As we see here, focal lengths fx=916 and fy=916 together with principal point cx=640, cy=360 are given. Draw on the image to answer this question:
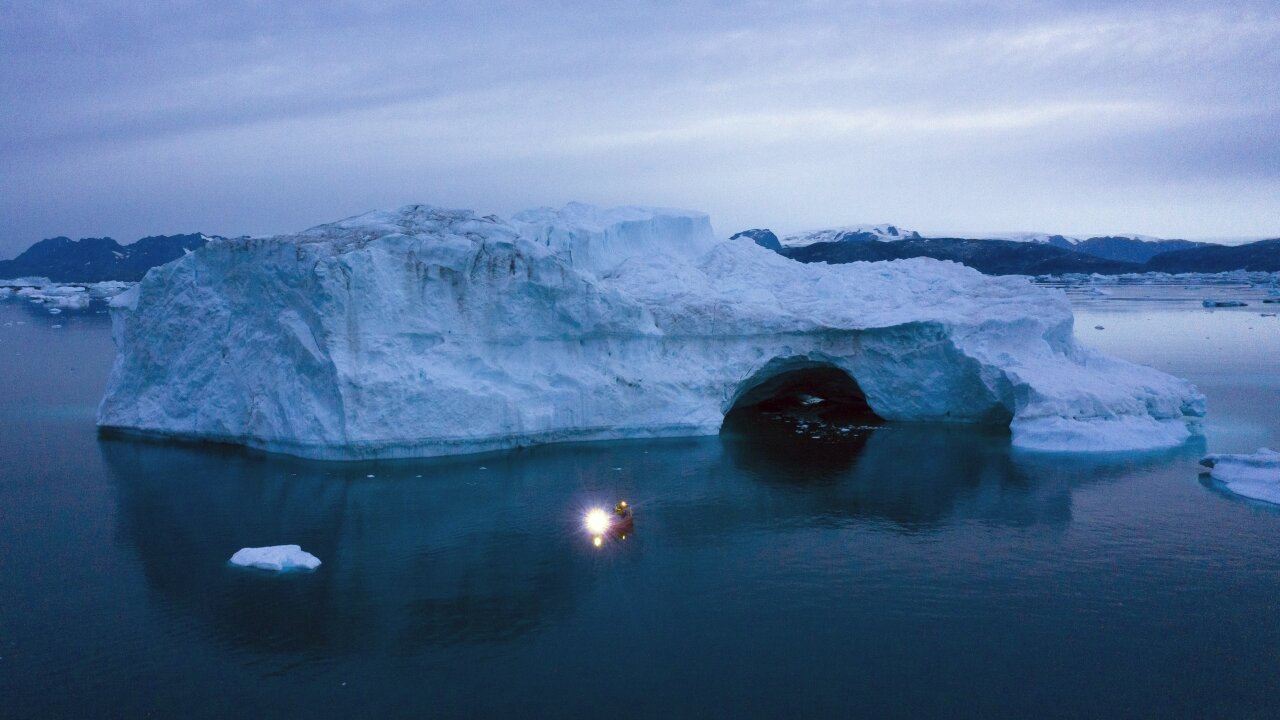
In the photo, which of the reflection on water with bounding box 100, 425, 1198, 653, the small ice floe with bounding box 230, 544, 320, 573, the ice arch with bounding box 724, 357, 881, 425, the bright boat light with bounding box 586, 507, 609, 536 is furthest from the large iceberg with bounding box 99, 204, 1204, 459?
the small ice floe with bounding box 230, 544, 320, 573

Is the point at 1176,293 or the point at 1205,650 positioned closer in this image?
the point at 1205,650

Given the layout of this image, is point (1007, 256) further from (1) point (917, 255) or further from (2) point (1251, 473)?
(2) point (1251, 473)

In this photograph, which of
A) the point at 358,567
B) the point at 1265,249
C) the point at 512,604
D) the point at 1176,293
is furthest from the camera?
the point at 1265,249

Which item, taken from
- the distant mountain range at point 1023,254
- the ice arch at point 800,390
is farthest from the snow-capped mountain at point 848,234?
the ice arch at point 800,390

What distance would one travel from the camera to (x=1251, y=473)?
47.1 feet

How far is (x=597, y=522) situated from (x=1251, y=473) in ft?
33.7

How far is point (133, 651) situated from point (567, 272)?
1030cm

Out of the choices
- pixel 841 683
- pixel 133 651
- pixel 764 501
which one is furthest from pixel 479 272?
pixel 841 683

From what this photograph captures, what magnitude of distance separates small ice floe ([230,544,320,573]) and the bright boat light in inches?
142

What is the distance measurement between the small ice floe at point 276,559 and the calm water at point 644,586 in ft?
1.00

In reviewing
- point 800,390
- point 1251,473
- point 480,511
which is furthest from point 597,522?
point 800,390

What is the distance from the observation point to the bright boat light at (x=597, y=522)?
41.6ft

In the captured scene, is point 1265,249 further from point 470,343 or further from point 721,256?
point 470,343

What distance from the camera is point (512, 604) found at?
1019 centimetres
